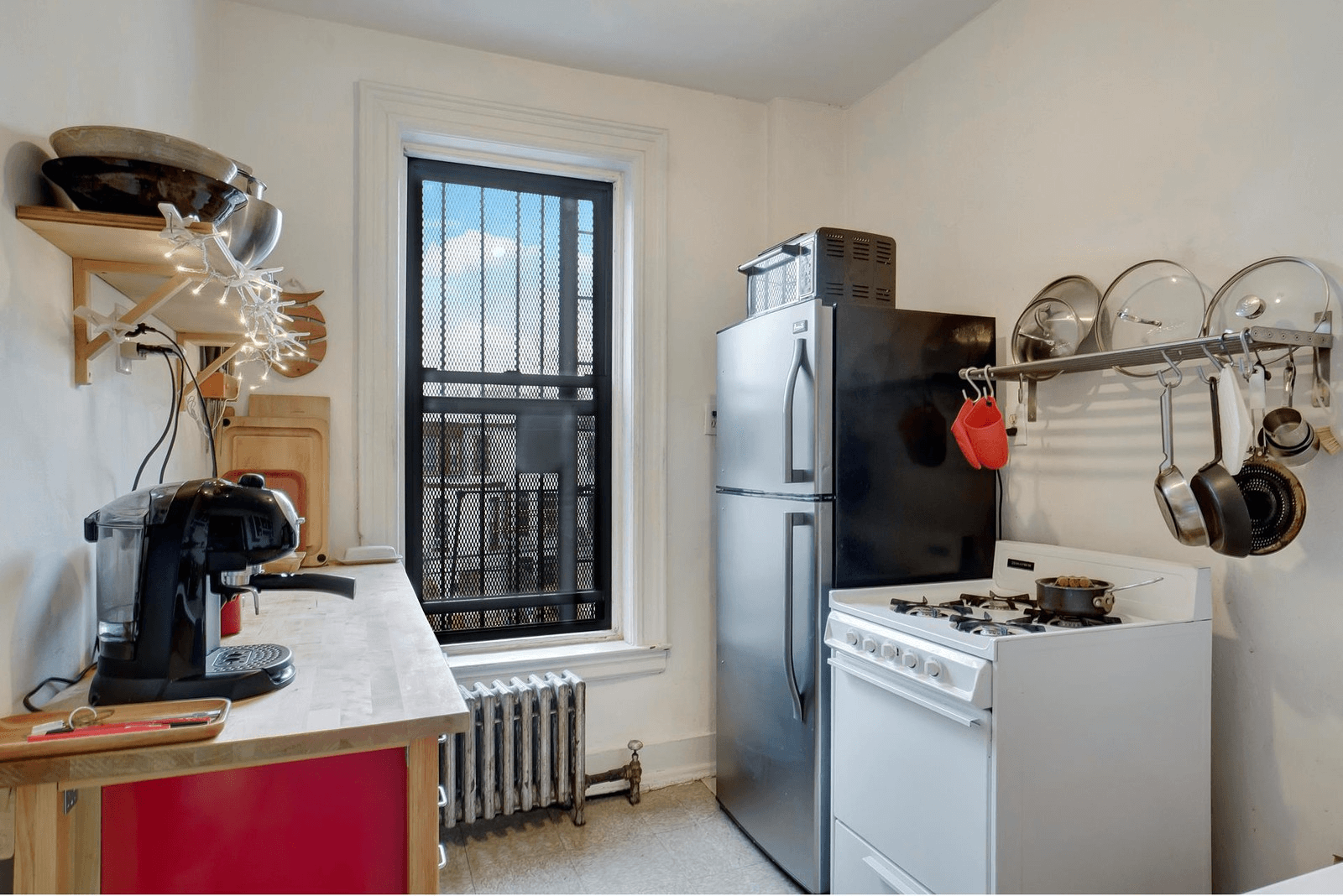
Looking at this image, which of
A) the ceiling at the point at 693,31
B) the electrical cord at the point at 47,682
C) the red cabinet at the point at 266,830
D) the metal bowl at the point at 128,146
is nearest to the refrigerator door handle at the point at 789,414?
the ceiling at the point at 693,31

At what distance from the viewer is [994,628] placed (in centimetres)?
174

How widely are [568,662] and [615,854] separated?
68 cm

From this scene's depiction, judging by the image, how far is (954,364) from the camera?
2.36 meters

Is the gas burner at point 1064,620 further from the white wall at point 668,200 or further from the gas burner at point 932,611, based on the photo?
the white wall at point 668,200

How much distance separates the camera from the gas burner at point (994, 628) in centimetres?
168

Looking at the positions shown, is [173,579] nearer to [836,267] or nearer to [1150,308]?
[836,267]

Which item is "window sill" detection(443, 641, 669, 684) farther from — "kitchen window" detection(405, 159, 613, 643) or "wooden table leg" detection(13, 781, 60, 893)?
"wooden table leg" detection(13, 781, 60, 893)

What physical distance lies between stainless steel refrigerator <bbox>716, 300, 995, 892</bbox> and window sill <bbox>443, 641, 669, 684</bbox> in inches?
21.8

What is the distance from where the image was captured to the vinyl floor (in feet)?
7.50

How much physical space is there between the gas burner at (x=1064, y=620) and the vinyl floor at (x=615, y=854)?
1.13 meters

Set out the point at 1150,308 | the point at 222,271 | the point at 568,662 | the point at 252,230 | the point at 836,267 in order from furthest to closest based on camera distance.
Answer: the point at 568,662 < the point at 836,267 < the point at 1150,308 < the point at 252,230 < the point at 222,271

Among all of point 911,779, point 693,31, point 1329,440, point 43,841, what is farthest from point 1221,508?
point 693,31

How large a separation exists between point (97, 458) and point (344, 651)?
561 mm

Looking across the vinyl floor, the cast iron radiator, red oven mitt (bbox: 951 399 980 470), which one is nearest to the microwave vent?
red oven mitt (bbox: 951 399 980 470)
